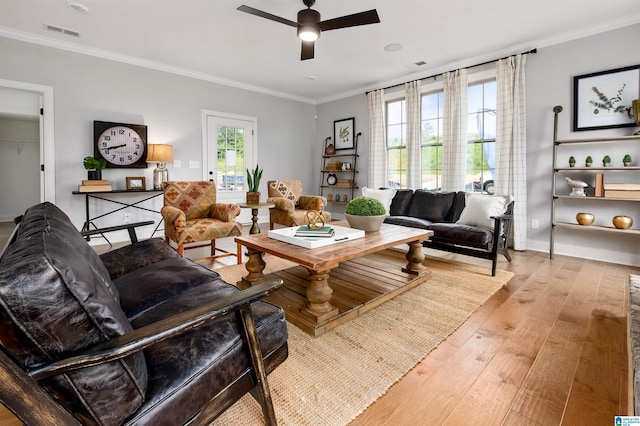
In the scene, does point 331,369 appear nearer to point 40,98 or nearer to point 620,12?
point 620,12

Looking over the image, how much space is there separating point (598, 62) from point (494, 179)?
5.28 feet

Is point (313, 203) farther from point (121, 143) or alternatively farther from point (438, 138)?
point (121, 143)

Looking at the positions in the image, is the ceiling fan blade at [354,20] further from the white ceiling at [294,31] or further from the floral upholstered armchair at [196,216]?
the floral upholstered armchair at [196,216]

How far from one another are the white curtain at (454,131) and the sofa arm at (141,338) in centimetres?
425

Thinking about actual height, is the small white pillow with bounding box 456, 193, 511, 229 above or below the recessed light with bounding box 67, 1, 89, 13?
below

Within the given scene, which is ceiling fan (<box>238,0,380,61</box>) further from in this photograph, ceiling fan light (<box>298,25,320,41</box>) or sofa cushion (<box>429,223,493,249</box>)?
sofa cushion (<box>429,223,493,249</box>)

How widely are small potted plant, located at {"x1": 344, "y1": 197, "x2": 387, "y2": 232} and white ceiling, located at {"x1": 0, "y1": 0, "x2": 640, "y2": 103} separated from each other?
77.5 inches

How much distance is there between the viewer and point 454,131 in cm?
455

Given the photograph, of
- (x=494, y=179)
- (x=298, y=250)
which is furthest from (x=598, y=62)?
(x=298, y=250)

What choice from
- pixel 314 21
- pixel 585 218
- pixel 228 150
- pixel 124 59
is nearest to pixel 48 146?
pixel 124 59

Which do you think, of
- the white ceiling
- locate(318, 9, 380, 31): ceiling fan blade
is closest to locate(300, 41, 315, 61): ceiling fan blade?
locate(318, 9, 380, 31): ceiling fan blade

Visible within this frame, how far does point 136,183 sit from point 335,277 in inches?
136

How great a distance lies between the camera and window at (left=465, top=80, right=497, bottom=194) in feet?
14.3

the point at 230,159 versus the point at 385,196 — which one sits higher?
the point at 230,159
